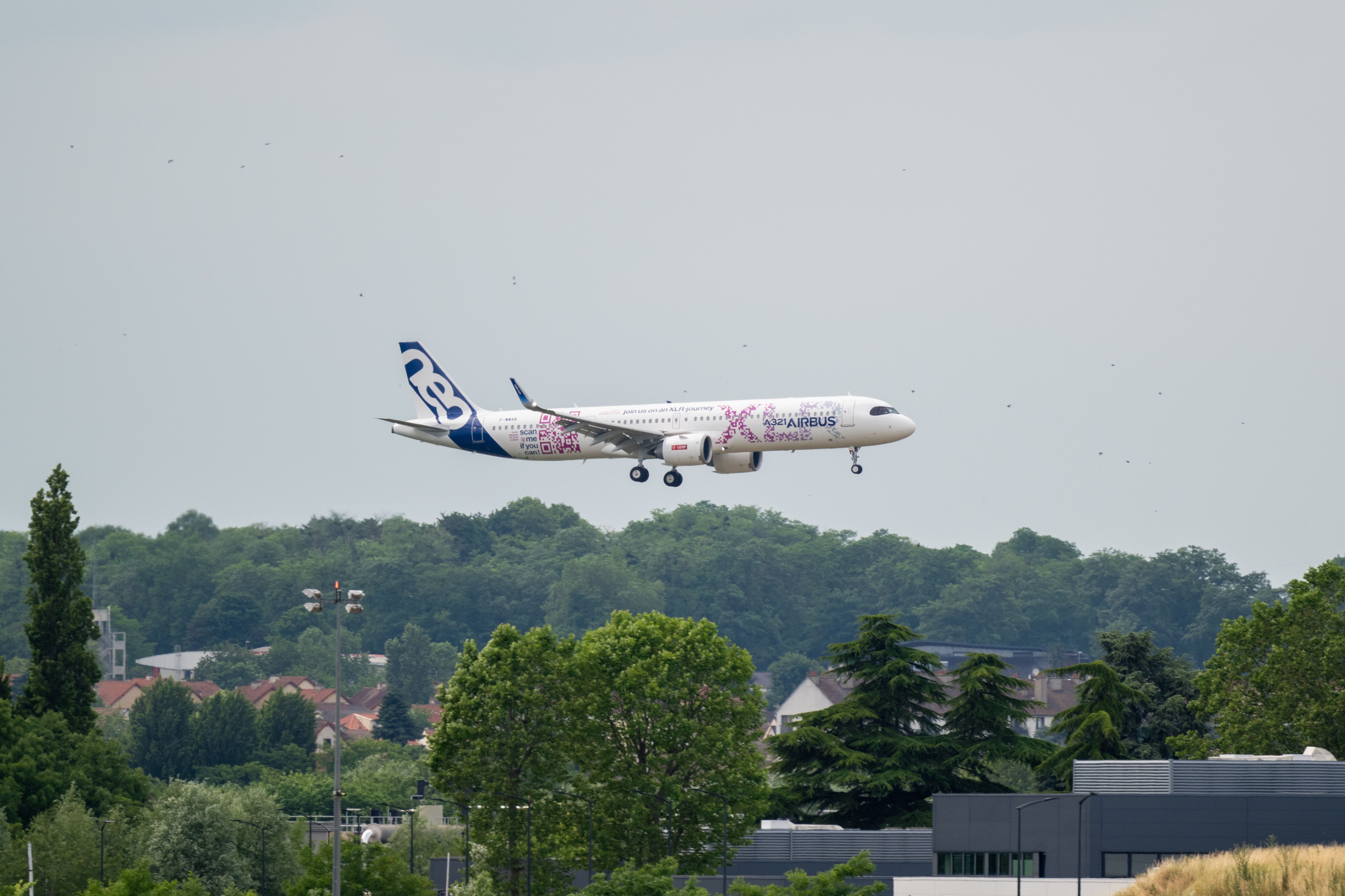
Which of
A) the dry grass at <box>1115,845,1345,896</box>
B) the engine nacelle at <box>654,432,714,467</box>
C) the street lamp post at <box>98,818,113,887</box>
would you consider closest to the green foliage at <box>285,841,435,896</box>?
the street lamp post at <box>98,818,113,887</box>

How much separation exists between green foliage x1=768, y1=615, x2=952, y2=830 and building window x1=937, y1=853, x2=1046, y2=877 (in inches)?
1019

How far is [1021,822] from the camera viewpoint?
213 ft

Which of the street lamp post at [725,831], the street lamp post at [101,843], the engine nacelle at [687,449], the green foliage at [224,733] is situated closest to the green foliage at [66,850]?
the street lamp post at [101,843]

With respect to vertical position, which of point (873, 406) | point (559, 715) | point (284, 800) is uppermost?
point (873, 406)

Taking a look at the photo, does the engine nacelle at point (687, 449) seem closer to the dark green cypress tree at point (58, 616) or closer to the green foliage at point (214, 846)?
the green foliage at point (214, 846)

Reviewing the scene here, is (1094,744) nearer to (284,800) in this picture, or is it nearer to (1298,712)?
(1298,712)

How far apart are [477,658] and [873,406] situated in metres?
22.6

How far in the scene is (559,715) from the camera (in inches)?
3548

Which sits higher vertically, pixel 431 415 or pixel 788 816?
pixel 431 415

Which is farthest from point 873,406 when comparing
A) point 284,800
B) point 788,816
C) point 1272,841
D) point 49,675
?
point 284,800

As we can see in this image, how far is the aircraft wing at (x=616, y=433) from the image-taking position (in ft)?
287

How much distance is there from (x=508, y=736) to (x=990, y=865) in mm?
28715

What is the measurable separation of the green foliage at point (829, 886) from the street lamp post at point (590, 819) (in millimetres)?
20746

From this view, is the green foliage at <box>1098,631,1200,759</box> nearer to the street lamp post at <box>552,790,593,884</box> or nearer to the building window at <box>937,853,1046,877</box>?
the street lamp post at <box>552,790,593,884</box>
